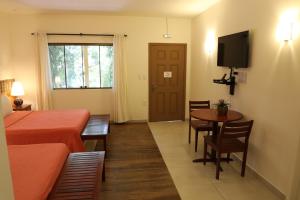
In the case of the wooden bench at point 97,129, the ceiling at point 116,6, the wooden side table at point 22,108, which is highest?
the ceiling at point 116,6

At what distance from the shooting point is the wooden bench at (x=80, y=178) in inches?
70.8

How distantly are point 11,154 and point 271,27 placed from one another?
3344 mm

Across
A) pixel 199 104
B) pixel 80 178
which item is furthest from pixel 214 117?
pixel 80 178

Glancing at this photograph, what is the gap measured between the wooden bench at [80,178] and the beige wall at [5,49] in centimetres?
346

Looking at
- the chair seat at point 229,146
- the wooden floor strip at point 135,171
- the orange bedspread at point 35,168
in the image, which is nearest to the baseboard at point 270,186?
the chair seat at point 229,146

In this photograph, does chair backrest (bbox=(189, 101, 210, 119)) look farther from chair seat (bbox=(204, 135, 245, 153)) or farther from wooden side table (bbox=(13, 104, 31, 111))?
wooden side table (bbox=(13, 104, 31, 111))

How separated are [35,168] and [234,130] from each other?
231 centimetres

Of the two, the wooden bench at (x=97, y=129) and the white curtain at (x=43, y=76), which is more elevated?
the white curtain at (x=43, y=76)

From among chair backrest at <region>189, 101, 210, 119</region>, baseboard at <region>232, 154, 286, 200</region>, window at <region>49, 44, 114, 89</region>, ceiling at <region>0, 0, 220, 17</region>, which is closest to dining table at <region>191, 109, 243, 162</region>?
baseboard at <region>232, 154, 286, 200</region>

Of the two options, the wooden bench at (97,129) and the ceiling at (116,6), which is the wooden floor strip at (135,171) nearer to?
the wooden bench at (97,129)

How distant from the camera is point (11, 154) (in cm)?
230

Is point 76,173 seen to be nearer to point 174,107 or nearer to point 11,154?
point 11,154

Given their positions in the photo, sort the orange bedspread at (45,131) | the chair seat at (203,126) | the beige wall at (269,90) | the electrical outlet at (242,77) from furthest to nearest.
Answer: the chair seat at (203,126) → the electrical outlet at (242,77) → the orange bedspread at (45,131) → the beige wall at (269,90)

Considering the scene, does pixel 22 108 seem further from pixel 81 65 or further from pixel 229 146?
pixel 229 146
